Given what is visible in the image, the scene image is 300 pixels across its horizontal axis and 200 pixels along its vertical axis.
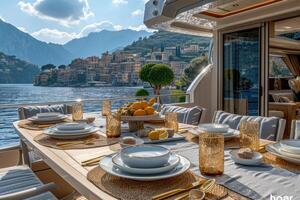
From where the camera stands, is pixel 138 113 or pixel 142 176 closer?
pixel 142 176

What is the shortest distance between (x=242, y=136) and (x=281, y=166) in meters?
0.32

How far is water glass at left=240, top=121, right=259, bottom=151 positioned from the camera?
4.74ft

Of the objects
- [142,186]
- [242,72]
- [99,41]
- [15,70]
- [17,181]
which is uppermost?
[99,41]

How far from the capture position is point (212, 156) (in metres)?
1.09

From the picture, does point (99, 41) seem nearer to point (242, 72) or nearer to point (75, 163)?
point (242, 72)

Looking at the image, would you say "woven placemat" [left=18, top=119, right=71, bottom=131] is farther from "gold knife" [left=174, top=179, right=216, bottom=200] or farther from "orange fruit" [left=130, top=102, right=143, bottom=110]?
"gold knife" [left=174, top=179, right=216, bottom=200]

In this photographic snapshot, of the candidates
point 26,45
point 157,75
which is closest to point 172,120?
point 157,75

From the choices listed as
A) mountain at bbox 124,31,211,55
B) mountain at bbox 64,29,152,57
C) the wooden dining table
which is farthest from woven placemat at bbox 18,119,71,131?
mountain at bbox 64,29,152,57

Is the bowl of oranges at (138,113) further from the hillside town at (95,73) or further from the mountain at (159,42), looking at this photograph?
the mountain at (159,42)

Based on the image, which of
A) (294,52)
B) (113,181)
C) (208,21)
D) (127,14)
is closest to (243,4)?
(208,21)

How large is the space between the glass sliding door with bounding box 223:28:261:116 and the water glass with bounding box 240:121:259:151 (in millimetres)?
3432

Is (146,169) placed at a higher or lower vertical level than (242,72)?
lower

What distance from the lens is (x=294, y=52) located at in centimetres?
870

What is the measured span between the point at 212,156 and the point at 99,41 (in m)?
24.6
